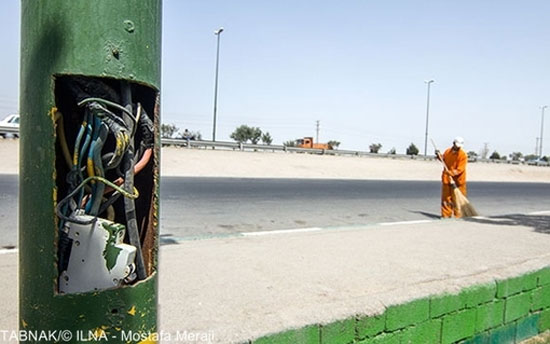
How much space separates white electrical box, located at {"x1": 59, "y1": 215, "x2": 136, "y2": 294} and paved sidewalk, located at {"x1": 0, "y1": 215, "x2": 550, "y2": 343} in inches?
47.2

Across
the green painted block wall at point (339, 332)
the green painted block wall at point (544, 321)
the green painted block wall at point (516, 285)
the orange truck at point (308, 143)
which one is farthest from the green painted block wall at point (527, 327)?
the orange truck at point (308, 143)

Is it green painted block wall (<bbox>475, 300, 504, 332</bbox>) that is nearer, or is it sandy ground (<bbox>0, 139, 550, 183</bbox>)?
green painted block wall (<bbox>475, 300, 504, 332</bbox>)

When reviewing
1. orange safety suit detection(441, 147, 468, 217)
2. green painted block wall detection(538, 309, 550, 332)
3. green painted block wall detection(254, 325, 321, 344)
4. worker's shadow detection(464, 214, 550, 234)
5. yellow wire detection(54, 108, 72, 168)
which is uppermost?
yellow wire detection(54, 108, 72, 168)

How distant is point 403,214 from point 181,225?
5.26 meters

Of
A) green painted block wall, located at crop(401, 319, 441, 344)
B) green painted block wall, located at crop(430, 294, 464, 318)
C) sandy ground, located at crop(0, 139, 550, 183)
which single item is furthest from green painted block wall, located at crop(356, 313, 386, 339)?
sandy ground, located at crop(0, 139, 550, 183)

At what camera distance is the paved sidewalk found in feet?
9.73

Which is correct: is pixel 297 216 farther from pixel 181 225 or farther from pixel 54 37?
pixel 54 37

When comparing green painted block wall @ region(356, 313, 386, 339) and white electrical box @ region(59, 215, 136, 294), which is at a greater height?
white electrical box @ region(59, 215, 136, 294)

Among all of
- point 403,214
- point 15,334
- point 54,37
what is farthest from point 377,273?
point 403,214

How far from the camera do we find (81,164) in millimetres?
1383

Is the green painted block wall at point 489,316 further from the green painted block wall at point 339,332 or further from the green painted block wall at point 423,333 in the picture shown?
the green painted block wall at point 339,332

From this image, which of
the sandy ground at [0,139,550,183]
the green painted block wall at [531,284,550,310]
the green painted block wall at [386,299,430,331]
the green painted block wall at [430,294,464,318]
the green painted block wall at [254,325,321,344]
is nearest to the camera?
the green painted block wall at [254,325,321,344]

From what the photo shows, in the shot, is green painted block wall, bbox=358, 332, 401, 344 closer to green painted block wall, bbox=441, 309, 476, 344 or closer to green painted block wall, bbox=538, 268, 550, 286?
green painted block wall, bbox=441, 309, 476, 344

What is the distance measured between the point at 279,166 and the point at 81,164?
2654cm
